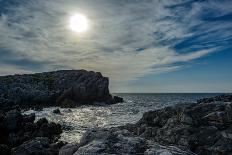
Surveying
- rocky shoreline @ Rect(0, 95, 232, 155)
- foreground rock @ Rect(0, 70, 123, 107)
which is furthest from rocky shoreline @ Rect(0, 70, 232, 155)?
foreground rock @ Rect(0, 70, 123, 107)

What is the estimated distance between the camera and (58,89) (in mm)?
110438

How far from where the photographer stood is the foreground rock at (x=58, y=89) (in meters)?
98.4

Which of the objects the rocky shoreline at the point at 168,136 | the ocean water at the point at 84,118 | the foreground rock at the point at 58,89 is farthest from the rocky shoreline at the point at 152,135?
the foreground rock at the point at 58,89

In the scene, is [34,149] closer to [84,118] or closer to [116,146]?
[116,146]

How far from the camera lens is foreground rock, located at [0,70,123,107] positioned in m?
98.4

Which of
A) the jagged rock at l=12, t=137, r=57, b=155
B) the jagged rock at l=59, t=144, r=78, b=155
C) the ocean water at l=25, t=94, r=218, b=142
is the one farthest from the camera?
the ocean water at l=25, t=94, r=218, b=142

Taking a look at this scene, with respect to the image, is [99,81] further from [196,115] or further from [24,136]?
[196,115]

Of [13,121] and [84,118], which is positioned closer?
[13,121]

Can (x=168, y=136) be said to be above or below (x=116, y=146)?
below

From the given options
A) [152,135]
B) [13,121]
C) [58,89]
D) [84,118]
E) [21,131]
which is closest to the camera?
[152,135]

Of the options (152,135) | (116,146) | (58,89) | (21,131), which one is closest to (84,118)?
(21,131)

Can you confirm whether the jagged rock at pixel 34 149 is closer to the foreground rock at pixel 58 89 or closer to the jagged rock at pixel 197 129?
the jagged rock at pixel 197 129

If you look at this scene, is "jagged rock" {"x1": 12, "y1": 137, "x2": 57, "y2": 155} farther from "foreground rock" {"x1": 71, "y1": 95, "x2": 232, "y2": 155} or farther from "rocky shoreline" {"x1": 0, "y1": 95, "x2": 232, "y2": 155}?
"foreground rock" {"x1": 71, "y1": 95, "x2": 232, "y2": 155}

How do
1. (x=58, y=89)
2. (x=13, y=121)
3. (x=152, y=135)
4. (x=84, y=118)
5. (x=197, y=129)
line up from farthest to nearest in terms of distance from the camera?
(x=58, y=89)
(x=84, y=118)
(x=13, y=121)
(x=152, y=135)
(x=197, y=129)
